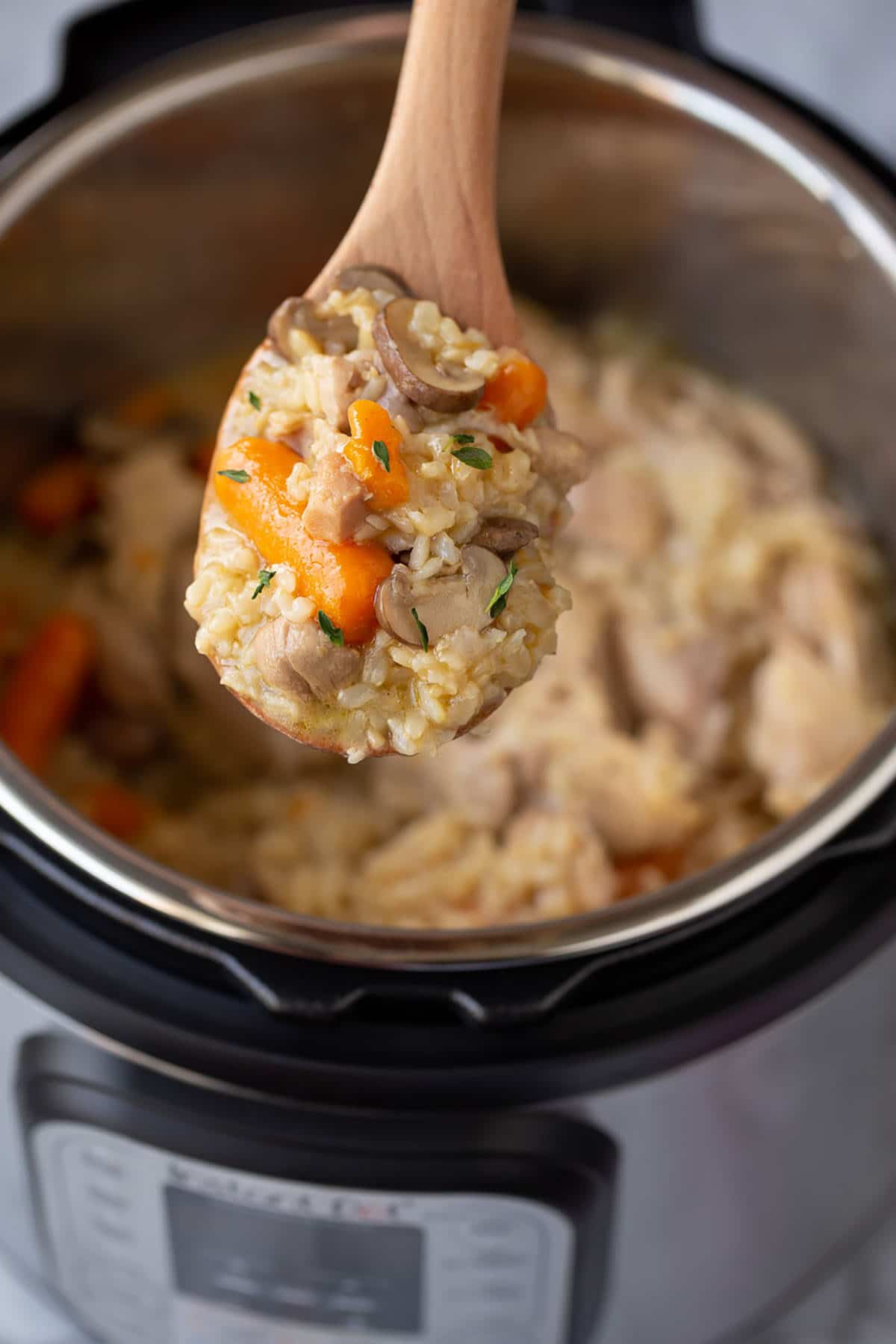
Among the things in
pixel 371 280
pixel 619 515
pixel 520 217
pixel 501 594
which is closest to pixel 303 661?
pixel 501 594

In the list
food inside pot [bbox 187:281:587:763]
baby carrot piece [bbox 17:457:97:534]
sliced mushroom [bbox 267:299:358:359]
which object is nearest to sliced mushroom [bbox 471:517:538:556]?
food inside pot [bbox 187:281:587:763]

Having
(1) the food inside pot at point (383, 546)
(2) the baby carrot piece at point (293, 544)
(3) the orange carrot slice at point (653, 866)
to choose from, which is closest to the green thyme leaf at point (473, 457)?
(1) the food inside pot at point (383, 546)

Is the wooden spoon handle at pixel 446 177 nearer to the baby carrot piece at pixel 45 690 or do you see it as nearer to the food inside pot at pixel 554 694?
the food inside pot at pixel 554 694

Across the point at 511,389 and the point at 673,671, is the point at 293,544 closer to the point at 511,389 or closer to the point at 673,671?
the point at 511,389

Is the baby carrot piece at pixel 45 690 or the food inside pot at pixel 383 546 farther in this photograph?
the baby carrot piece at pixel 45 690

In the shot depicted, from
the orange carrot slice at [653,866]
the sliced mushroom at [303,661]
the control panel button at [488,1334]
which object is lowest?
the control panel button at [488,1334]
